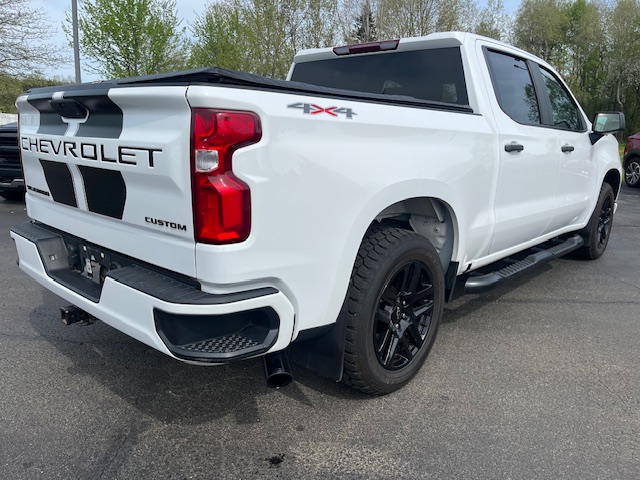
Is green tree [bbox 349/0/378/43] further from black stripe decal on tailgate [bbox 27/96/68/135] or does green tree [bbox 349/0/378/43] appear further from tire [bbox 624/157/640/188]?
black stripe decal on tailgate [bbox 27/96/68/135]

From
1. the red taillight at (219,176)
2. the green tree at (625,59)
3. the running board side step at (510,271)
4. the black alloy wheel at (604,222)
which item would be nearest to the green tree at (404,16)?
the black alloy wheel at (604,222)

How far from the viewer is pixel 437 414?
2699 mm

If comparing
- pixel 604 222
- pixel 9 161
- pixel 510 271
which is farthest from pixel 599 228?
pixel 9 161

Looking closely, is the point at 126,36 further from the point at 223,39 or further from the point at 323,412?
the point at 323,412

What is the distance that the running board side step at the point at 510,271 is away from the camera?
3.43m

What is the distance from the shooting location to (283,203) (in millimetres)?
2033

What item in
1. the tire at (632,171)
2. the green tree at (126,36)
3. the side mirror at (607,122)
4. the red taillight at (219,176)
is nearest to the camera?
the red taillight at (219,176)

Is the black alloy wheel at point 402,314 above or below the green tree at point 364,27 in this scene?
below

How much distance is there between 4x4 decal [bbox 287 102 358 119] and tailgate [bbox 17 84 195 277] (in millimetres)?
434

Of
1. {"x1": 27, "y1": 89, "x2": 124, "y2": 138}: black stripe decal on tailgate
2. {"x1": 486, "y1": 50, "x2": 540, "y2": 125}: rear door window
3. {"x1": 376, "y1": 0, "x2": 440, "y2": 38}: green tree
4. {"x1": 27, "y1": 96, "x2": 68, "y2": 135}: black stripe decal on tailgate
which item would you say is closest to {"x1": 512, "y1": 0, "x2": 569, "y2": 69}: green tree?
{"x1": 376, "y1": 0, "x2": 440, "y2": 38}: green tree

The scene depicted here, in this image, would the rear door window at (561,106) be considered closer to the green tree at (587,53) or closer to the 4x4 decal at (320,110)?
the 4x4 decal at (320,110)

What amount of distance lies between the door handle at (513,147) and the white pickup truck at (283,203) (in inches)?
0.5

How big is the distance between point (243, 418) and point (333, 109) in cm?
155

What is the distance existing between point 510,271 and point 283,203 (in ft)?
7.50
